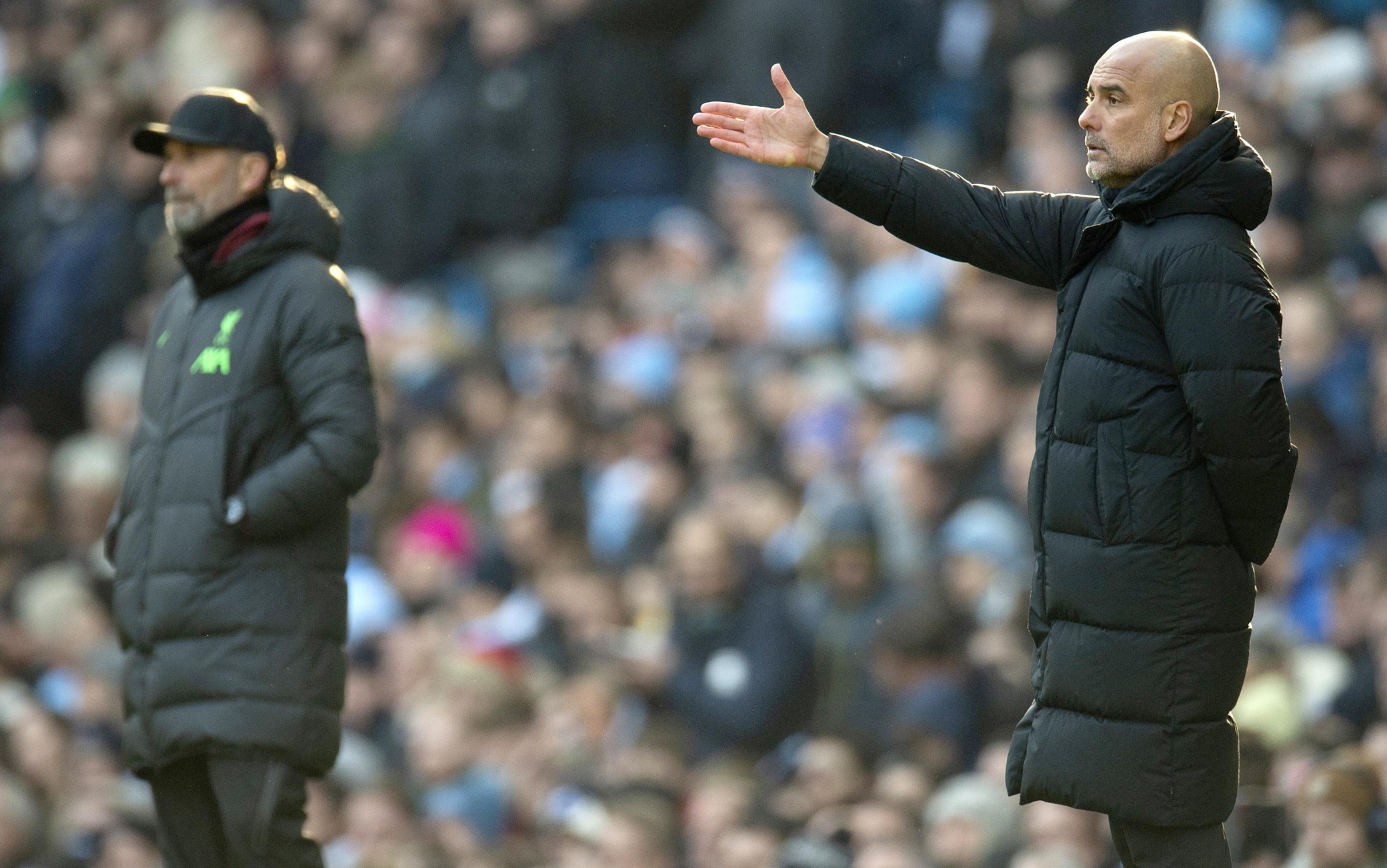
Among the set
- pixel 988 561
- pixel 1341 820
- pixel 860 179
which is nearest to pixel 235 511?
pixel 860 179

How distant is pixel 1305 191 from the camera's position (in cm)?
826

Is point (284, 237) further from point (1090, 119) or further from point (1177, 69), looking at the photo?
point (1177, 69)

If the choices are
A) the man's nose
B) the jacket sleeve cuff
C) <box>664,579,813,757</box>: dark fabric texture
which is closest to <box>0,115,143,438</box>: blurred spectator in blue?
<box>664,579,813,757</box>: dark fabric texture

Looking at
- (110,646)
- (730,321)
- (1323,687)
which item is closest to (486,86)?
(730,321)

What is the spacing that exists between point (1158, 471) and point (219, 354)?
2.41 metres

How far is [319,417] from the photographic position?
4840mm

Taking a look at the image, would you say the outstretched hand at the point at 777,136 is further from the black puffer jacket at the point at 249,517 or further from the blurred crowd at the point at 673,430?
the blurred crowd at the point at 673,430

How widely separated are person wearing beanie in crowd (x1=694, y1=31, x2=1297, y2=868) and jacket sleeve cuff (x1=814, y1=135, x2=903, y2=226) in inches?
16.4

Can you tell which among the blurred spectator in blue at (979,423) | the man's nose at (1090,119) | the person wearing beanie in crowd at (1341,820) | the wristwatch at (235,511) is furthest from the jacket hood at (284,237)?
the blurred spectator in blue at (979,423)

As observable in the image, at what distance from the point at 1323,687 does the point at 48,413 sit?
319 inches

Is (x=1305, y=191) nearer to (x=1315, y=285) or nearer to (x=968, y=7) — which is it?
(x=1315, y=285)

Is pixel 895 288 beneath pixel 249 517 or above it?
above

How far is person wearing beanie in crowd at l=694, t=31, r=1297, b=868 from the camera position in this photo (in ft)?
A: 12.2

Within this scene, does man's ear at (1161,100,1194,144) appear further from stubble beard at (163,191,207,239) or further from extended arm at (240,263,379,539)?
stubble beard at (163,191,207,239)
